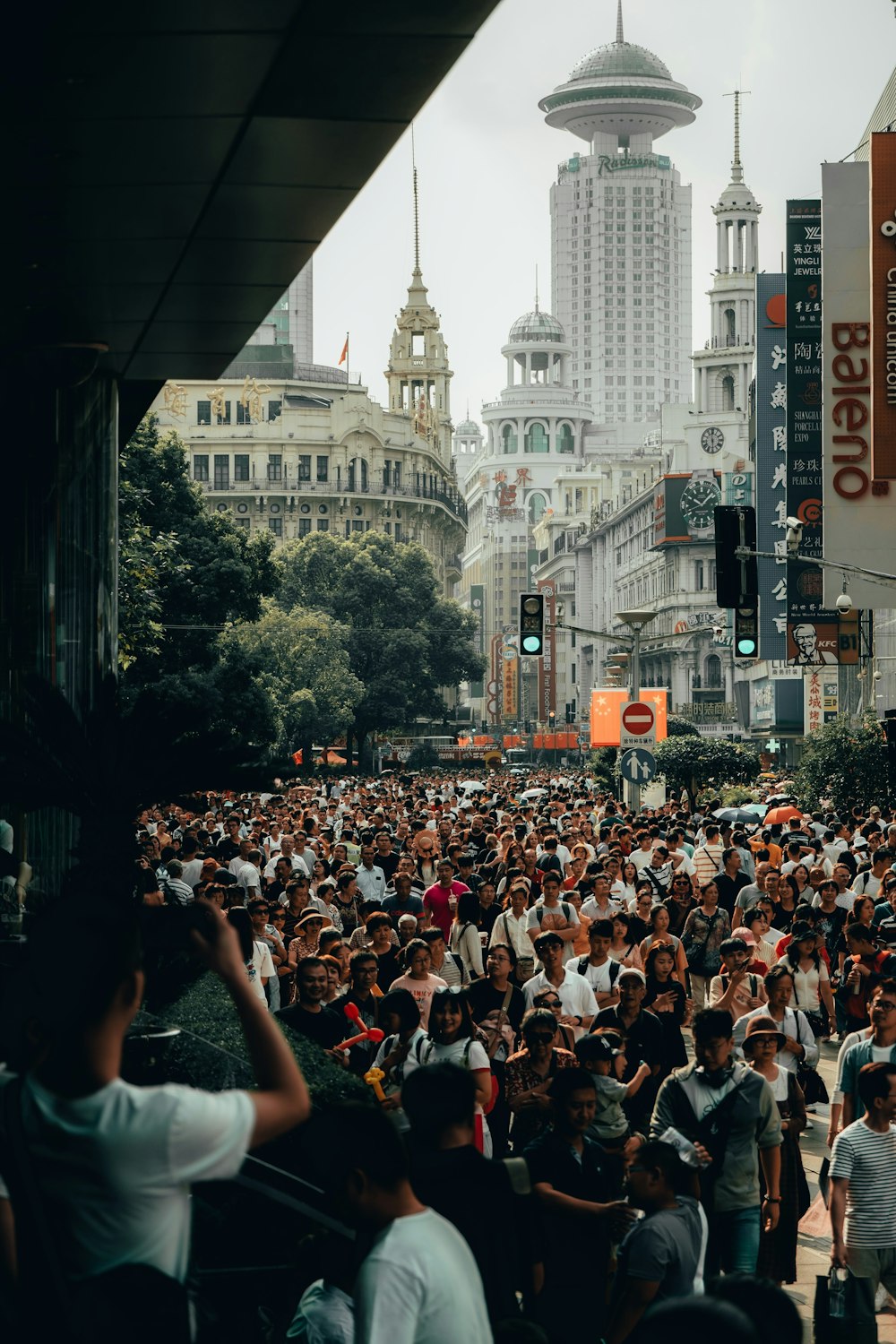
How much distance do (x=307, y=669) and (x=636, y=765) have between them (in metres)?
47.8

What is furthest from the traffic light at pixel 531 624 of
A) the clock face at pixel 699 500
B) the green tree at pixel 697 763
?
the clock face at pixel 699 500

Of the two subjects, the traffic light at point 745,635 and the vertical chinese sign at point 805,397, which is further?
the vertical chinese sign at point 805,397

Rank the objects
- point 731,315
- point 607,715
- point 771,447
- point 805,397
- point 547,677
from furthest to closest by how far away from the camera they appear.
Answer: point 547,677
point 731,315
point 771,447
point 805,397
point 607,715

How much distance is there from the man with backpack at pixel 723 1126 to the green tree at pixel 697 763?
109 feet

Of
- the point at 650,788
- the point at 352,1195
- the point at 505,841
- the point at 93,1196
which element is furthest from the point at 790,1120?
the point at 650,788

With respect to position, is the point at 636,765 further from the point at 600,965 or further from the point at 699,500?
the point at 699,500

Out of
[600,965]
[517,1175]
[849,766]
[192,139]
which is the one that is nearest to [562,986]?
[600,965]

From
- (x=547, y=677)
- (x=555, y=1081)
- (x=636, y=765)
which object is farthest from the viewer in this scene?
(x=547, y=677)

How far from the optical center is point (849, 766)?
33.5m

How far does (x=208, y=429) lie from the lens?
5089 inches

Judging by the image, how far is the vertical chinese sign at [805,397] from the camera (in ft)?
134

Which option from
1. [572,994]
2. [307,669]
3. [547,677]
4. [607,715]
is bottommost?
[572,994]

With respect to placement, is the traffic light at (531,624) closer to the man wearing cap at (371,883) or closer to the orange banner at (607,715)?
the orange banner at (607,715)

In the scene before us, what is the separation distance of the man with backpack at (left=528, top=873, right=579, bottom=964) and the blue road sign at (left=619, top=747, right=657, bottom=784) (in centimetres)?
1262
